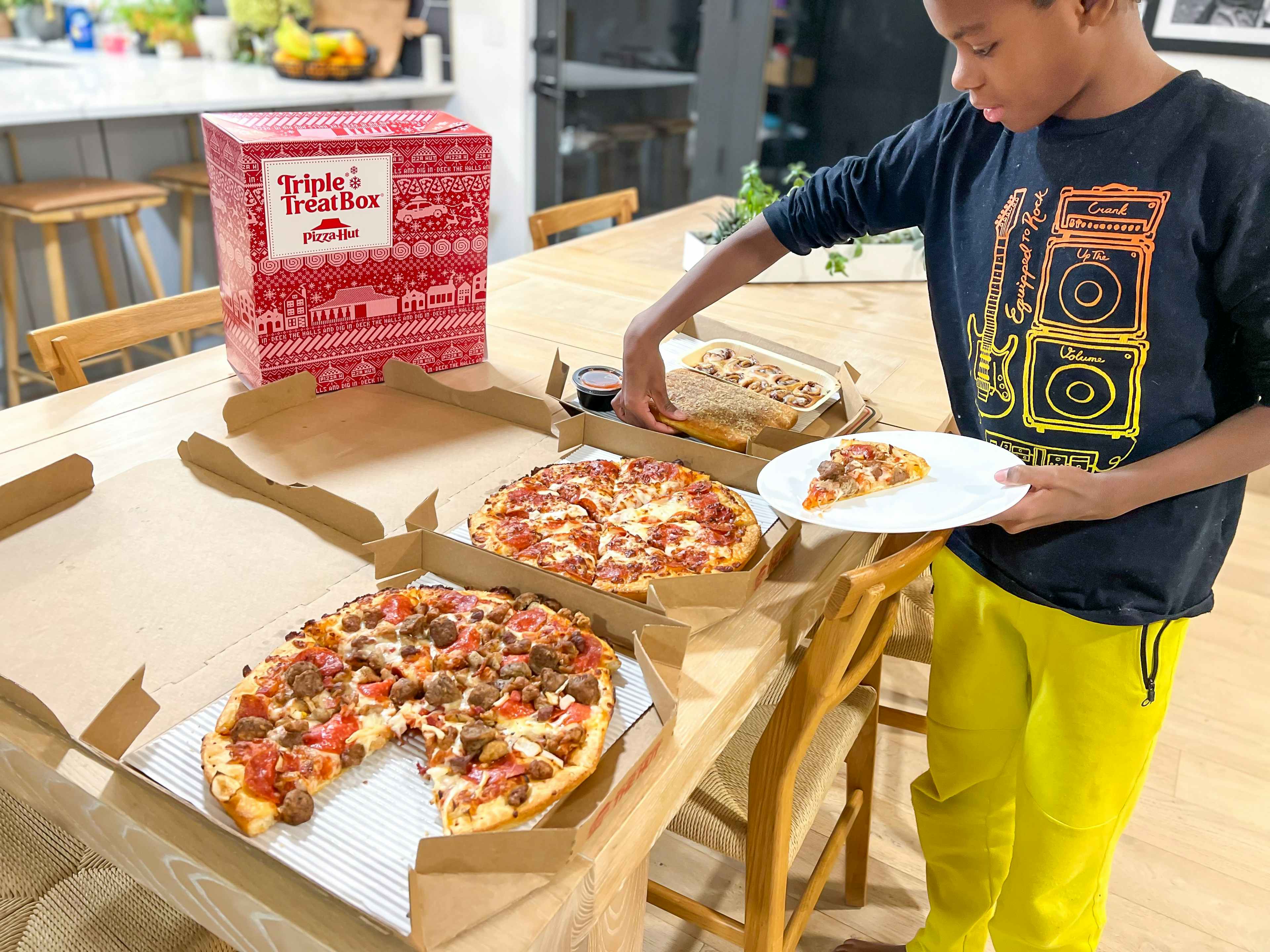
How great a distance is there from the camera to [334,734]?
0.81 m

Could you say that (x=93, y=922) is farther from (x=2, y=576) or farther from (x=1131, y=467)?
(x=1131, y=467)

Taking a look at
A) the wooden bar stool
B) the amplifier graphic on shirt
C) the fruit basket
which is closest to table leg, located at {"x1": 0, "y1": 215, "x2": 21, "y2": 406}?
the wooden bar stool

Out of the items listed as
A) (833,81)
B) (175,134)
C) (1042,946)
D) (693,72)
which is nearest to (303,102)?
(175,134)

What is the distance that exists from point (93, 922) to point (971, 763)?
1080mm

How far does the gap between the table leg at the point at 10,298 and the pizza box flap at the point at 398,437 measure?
230 centimetres

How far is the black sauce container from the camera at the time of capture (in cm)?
147

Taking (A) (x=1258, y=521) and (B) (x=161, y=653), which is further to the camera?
(A) (x=1258, y=521)

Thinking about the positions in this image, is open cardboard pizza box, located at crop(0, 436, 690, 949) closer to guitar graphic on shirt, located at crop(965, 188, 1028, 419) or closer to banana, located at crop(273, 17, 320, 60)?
guitar graphic on shirt, located at crop(965, 188, 1028, 419)

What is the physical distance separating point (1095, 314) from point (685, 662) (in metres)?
0.61

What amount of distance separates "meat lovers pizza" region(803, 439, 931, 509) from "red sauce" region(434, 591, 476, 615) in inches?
15.2

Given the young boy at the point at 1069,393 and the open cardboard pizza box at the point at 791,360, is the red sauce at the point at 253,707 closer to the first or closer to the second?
the open cardboard pizza box at the point at 791,360

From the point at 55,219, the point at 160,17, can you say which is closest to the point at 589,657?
the point at 55,219

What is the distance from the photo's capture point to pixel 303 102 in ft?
12.0

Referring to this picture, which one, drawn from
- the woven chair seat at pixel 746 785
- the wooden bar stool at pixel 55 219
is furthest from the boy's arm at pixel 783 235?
the wooden bar stool at pixel 55 219
